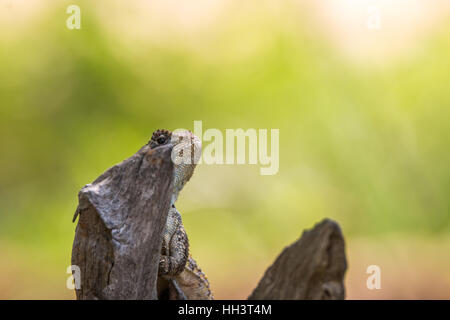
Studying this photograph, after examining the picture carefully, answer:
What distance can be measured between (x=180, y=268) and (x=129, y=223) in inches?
16.3

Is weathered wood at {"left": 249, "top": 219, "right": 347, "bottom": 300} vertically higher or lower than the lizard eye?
lower

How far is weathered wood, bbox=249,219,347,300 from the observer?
1.30m

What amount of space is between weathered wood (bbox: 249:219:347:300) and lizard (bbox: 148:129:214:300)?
331 mm

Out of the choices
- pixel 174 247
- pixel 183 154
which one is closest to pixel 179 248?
pixel 174 247

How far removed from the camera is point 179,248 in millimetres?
1562

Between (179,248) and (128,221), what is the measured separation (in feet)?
1.33

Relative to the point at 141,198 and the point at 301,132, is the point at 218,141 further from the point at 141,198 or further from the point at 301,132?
the point at 141,198

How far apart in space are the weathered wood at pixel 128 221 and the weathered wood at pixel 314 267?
0.39m

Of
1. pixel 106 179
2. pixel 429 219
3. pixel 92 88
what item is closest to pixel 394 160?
pixel 429 219

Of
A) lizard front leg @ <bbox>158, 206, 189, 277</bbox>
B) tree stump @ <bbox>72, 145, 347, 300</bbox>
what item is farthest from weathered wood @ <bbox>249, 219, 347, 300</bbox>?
lizard front leg @ <bbox>158, 206, 189, 277</bbox>

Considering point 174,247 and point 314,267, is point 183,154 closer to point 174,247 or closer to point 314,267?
point 174,247

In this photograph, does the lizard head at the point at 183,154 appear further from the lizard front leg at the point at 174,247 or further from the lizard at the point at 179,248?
the lizard front leg at the point at 174,247

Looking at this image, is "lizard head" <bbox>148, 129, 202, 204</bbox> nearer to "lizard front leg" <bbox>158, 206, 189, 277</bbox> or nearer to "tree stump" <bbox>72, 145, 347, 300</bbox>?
"lizard front leg" <bbox>158, 206, 189, 277</bbox>

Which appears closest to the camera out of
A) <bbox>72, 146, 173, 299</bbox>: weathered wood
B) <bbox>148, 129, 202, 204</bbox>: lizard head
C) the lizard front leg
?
<bbox>72, 146, 173, 299</bbox>: weathered wood
